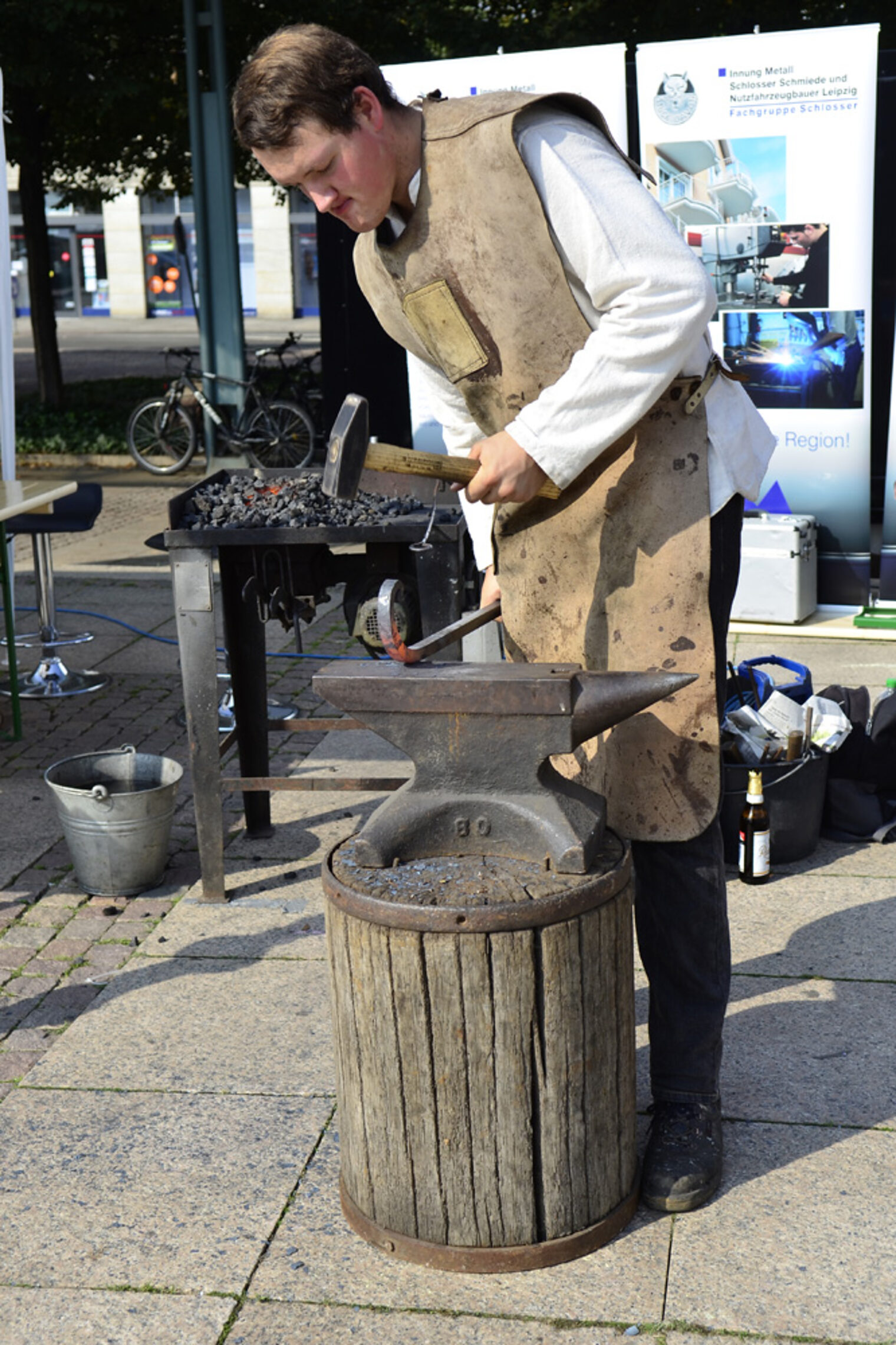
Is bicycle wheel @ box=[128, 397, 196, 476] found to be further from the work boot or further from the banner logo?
the work boot

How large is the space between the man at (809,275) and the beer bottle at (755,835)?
3633mm

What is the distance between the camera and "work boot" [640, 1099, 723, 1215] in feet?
8.99

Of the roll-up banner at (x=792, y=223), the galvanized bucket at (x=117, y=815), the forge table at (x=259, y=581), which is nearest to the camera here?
the forge table at (x=259, y=581)

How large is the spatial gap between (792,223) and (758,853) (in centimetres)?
393

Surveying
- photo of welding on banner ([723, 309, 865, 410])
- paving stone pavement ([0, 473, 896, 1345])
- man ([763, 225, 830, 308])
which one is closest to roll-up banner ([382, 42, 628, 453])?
man ([763, 225, 830, 308])

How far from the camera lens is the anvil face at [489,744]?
2496 mm

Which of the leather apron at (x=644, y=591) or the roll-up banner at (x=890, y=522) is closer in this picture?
the leather apron at (x=644, y=591)

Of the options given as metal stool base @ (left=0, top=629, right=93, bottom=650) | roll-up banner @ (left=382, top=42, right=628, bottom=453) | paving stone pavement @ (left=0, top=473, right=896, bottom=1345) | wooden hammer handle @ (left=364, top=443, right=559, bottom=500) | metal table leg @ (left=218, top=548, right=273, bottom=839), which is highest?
roll-up banner @ (left=382, top=42, right=628, bottom=453)

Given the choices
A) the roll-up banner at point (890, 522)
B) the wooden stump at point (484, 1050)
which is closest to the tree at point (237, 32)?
the roll-up banner at point (890, 522)

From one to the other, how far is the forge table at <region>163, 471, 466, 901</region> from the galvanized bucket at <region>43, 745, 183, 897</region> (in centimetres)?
16

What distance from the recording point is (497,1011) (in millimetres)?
2428

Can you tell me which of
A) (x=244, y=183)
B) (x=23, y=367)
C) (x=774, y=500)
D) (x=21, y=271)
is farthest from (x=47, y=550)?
(x=21, y=271)

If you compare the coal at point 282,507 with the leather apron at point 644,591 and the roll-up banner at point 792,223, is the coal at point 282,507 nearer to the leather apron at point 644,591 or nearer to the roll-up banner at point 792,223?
the leather apron at point 644,591

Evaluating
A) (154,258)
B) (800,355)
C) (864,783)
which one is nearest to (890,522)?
(800,355)
